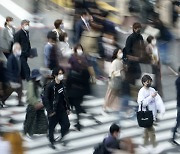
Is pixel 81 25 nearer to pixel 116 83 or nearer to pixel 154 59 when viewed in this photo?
pixel 154 59

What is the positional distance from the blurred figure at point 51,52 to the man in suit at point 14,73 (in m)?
0.63

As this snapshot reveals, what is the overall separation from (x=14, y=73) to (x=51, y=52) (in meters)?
1.00

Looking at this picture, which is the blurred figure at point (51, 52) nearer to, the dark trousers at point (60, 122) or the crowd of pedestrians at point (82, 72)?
the crowd of pedestrians at point (82, 72)

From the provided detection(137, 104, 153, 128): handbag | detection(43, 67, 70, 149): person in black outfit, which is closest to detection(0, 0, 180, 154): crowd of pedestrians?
detection(43, 67, 70, 149): person in black outfit

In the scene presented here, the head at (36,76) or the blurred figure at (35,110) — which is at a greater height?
the head at (36,76)

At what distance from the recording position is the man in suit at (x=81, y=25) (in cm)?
1928

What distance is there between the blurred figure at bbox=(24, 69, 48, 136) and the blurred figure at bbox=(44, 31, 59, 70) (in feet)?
6.40

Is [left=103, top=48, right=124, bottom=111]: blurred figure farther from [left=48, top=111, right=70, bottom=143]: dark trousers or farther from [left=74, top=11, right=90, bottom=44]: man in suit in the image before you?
[left=74, top=11, right=90, bottom=44]: man in suit

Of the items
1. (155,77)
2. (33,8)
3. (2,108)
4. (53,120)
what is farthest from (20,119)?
(33,8)

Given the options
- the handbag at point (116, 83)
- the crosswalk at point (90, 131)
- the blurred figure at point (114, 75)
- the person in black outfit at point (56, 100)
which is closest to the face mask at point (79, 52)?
the blurred figure at point (114, 75)

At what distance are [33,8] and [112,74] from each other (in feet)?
27.8

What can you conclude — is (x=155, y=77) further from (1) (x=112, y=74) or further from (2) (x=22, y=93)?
(2) (x=22, y=93)

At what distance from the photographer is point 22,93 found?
1766cm

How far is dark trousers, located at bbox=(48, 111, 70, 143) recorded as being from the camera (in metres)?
15.0
